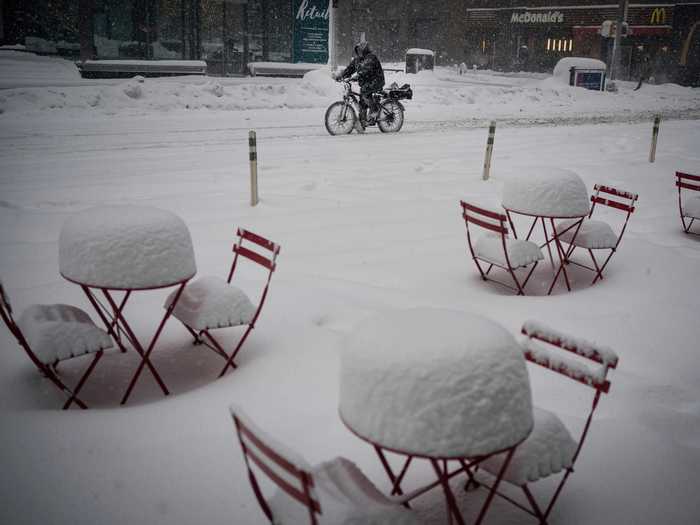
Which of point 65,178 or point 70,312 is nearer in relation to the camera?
point 70,312

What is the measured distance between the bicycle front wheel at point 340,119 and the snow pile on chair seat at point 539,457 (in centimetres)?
1189

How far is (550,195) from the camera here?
6.00 m

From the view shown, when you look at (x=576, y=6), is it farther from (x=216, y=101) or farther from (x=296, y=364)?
(x=296, y=364)

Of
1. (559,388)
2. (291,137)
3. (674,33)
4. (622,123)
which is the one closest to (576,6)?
(674,33)

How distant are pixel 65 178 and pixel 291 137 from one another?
5.30 meters

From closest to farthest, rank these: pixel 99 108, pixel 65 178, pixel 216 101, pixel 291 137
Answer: pixel 65 178
pixel 291 137
pixel 99 108
pixel 216 101

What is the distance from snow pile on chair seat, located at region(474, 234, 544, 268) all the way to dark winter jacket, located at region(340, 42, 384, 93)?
841 cm

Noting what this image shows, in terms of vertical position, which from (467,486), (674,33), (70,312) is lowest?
(467,486)

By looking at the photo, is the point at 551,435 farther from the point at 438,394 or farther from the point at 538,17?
the point at 538,17

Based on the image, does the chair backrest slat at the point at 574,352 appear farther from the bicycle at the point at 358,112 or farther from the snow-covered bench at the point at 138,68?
the snow-covered bench at the point at 138,68

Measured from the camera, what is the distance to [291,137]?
13523 mm

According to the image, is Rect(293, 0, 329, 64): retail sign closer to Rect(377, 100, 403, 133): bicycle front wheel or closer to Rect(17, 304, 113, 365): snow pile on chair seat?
Rect(377, 100, 403, 133): bicycle front wheel

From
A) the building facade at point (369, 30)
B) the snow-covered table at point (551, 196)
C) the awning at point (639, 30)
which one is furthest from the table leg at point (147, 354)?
the awning at point (639, 30)

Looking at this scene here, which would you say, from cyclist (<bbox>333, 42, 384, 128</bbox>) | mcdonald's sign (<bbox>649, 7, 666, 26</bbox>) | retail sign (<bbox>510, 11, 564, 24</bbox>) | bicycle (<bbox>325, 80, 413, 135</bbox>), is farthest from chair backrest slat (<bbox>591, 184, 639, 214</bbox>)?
retail sign (<bbox>510, 11, 564, 24</bbox>)
